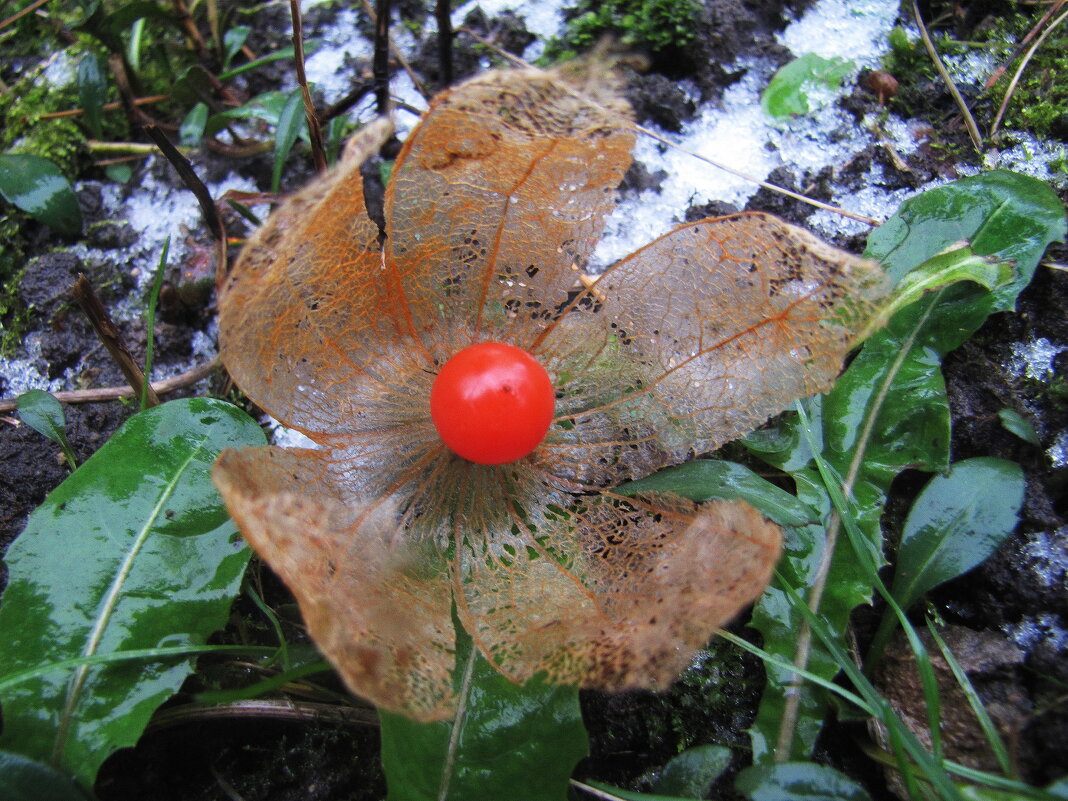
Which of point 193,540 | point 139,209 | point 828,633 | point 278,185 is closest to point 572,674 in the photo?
point 828,633

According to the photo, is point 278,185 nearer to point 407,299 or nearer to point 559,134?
point 407,299

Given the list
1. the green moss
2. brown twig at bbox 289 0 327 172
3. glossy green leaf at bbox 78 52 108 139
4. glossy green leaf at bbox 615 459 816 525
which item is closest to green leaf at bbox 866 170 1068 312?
glossy green leaf at bbox 615 459 816 525

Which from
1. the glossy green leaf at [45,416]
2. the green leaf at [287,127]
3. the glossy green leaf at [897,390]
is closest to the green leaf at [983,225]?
the glossy green leaf at [897,390]

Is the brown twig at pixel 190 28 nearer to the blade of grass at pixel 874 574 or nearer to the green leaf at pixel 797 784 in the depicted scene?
the blade of grass at pixel 874 574

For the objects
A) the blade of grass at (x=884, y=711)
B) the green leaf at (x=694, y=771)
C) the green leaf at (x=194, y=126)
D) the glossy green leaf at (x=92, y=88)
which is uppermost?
the glossy green leaf at (x=92, y=88)

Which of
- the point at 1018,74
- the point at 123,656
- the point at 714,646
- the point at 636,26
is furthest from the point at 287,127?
the point at 1018,74

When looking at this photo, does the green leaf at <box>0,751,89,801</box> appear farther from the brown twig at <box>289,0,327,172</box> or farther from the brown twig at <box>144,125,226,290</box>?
the brown twig at <box>289,0,327,172</box>
